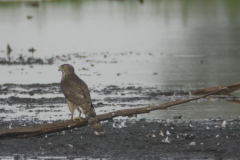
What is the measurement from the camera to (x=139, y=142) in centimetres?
706

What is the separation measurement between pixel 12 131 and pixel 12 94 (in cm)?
463

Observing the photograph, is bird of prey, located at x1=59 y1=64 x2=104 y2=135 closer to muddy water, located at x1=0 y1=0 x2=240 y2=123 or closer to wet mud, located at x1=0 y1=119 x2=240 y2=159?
wet mud, located at x1=0 y1=119 x2=240 y2=159

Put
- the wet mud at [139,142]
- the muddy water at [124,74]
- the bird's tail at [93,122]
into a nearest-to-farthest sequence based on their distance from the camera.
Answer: the wet mud at [139,142]
the bird's tail at [93,122]
the muddy water at [124,74]

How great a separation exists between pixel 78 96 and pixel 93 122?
Answer: 615 mm

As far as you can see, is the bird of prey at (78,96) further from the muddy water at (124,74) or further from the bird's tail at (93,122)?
the muddy water at (124,74)

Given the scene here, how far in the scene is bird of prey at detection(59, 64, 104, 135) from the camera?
6914 mm

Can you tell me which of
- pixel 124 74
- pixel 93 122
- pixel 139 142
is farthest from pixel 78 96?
pixel 124 74

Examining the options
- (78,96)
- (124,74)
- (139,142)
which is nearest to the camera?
(139,142)

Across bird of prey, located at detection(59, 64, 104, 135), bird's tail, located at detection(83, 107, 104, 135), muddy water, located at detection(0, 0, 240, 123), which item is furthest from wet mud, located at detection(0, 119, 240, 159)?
muddy water, located at detection(0, 0, 240, 123)

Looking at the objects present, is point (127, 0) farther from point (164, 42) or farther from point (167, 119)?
point (167, 119)

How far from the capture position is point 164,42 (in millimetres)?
26266

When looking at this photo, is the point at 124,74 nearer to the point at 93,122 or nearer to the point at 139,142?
the point at 139,142

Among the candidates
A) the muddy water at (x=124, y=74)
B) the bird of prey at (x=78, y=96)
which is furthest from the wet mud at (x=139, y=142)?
the muddy water at (x=124, y=74)

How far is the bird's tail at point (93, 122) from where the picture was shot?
682cm
